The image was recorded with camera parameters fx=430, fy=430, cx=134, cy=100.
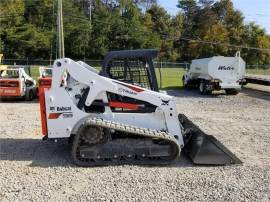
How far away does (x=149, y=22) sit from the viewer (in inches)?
3118

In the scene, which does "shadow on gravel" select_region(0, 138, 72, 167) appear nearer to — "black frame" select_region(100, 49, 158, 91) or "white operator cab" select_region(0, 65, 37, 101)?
"black frame" select_region(100, 49, 158, 91)

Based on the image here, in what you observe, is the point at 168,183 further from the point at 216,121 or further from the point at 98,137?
the point at 216,121

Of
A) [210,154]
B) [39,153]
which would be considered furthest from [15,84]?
[210,154]

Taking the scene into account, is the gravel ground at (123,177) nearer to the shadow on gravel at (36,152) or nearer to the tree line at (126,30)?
the shadow on gravel at (36,152)

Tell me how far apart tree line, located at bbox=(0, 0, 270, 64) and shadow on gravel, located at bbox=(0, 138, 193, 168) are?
4895 cm

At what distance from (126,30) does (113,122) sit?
66.8 metres

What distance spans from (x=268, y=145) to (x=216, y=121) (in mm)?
3490

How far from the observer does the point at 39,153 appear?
26.2 ft

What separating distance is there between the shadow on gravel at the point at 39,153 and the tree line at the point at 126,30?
161ft

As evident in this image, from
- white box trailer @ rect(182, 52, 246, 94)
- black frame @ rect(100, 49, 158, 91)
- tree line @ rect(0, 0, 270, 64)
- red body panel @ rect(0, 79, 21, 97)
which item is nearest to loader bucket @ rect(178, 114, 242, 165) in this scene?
black frame @ rect(100, 49, 158, 91)

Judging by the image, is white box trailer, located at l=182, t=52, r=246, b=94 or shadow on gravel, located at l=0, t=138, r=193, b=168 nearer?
shadow on gravel, located at l=0, t=138, r=193, b=168

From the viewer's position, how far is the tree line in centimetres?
6019

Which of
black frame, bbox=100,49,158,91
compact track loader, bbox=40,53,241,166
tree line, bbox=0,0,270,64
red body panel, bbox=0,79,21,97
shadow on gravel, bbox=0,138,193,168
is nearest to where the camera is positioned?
compact track loader, bbox=40,53,241,166

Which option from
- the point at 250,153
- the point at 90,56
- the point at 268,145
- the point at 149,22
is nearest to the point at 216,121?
the point at 268,145
